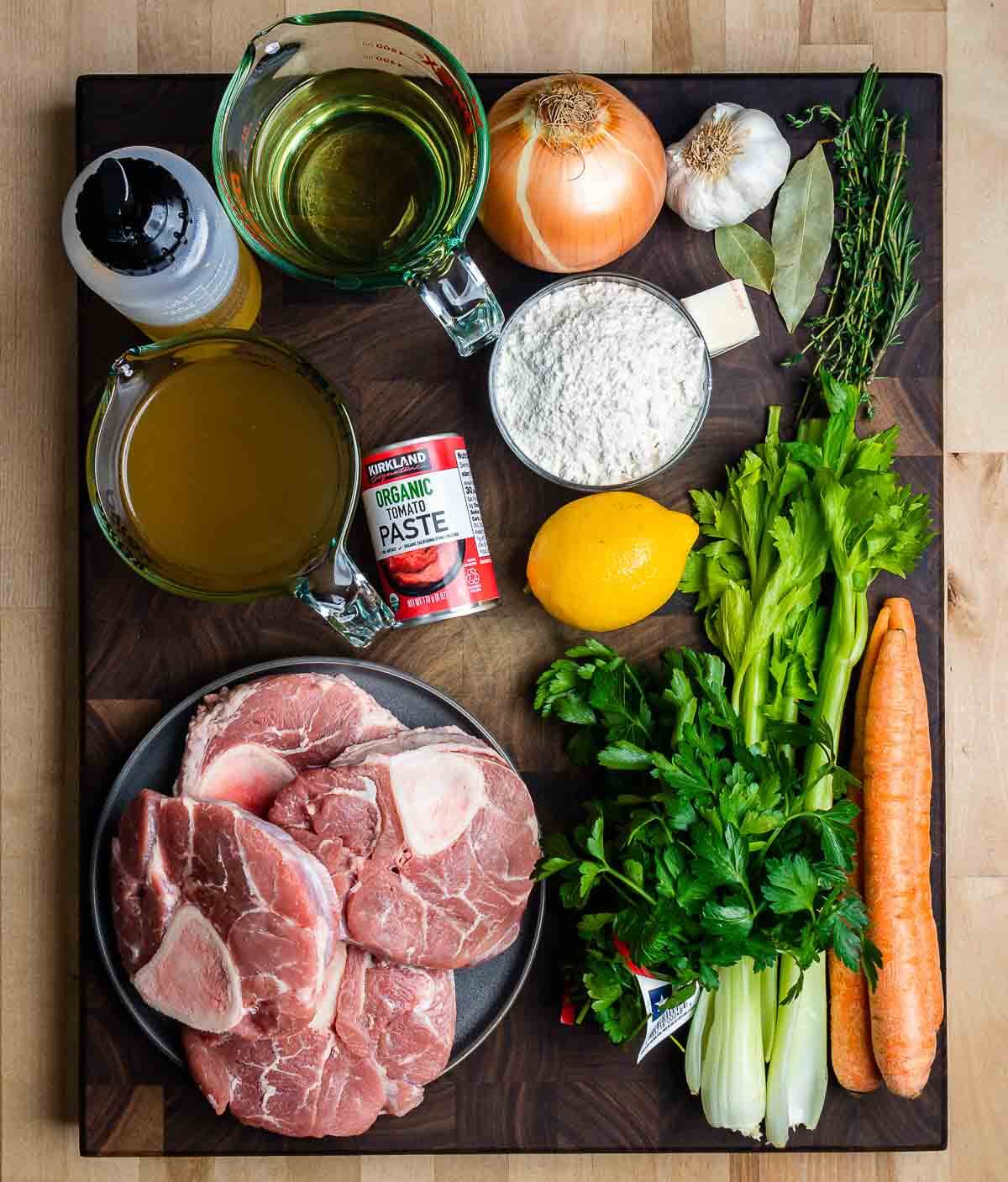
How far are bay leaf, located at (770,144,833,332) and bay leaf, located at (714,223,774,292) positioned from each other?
0.04 feet

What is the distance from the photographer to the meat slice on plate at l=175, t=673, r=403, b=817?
1163 mm

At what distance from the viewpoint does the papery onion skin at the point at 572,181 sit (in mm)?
1065

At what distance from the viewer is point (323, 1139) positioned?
4.03ft

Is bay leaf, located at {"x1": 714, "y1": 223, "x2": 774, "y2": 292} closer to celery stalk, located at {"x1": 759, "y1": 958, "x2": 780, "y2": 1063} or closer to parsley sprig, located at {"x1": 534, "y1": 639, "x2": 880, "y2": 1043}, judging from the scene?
parsley sprig, located at {"x1": 534, "y1": 639, "x2": 880, "y2": 1043}

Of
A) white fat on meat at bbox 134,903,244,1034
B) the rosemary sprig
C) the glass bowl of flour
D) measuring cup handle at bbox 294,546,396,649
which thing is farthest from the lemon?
white fat on meat at bbox 134,903,244,1034

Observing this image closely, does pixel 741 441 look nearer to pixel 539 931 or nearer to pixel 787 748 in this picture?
pixel 787 748

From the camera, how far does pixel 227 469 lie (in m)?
1.05

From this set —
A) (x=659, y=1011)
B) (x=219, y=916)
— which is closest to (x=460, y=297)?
(x=219, y=916)

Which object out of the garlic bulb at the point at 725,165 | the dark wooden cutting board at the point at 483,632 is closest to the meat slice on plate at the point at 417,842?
the dark wooden cutting board at the point at 483,632

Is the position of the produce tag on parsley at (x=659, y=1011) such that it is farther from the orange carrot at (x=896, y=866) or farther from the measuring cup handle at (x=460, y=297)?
the measuring cup handle at (x=460, y=297)

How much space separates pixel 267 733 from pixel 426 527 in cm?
30

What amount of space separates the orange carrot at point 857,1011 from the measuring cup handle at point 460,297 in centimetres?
58

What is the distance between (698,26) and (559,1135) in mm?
1368

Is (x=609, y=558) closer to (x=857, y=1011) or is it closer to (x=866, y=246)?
(x=866, y=246)
